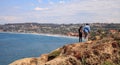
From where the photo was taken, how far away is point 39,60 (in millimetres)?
15891

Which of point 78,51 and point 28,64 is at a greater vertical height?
point 78,51

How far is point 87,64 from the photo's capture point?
11.6 metres

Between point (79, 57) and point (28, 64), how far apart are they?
409cm

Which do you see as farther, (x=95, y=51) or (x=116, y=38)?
(x=116, y=38)

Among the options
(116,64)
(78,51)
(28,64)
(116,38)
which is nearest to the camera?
(116,64)

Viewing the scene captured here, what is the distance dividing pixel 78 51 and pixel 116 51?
5.08 ft

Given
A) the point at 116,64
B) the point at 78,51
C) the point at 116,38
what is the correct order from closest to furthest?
1. the point at 116,64
2. the point at 78,51
3. the point at 116,38

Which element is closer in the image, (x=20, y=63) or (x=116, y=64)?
(x=116, y=64)

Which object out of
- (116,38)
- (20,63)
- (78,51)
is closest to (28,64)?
(20,63)

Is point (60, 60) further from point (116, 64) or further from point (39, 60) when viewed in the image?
point (39, 60)

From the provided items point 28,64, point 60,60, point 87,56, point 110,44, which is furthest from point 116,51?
point 28,64

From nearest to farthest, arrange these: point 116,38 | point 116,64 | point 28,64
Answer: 1. point 116,64
2. point 116,38
3. point 28,64

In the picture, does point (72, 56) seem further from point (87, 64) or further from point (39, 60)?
point (39, 60)

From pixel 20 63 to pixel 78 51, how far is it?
3.95 m
